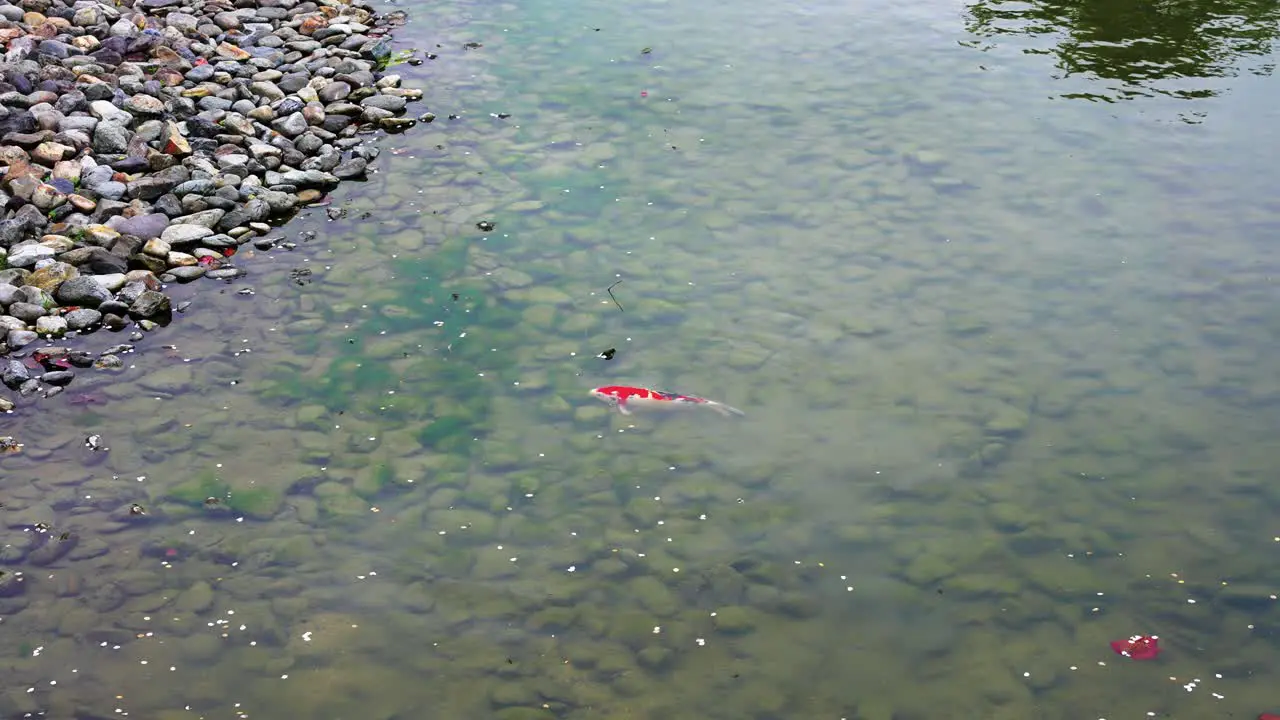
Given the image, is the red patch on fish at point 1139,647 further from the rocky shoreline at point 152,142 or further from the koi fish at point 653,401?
the rocky shoreline at point 152,142

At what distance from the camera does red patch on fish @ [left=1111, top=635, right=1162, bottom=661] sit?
627 cm

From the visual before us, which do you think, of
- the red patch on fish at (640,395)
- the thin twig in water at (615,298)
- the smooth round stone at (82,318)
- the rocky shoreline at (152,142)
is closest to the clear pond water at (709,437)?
the thin twig in water at (615,298)

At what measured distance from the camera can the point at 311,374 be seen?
28.5ft

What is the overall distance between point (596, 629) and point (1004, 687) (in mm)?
2402

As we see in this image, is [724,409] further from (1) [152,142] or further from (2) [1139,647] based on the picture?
(1) [152,142]

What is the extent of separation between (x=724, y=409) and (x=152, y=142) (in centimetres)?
688

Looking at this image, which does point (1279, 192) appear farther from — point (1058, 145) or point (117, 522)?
point (117, 522)

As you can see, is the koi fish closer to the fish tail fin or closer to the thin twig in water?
the fish tail fin

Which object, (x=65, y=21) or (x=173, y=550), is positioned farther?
(x=65, y=21)

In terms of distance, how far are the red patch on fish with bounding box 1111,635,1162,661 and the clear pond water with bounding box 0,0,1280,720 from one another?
0.23 feet

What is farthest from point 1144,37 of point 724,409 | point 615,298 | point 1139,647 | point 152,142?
point 152,142

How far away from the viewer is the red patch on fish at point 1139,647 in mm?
6273

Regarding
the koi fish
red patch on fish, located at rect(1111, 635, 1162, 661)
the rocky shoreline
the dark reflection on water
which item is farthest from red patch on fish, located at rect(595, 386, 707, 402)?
the dark reflection on water

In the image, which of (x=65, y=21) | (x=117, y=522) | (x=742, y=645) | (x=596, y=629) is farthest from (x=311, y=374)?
(x=65, y=21)
